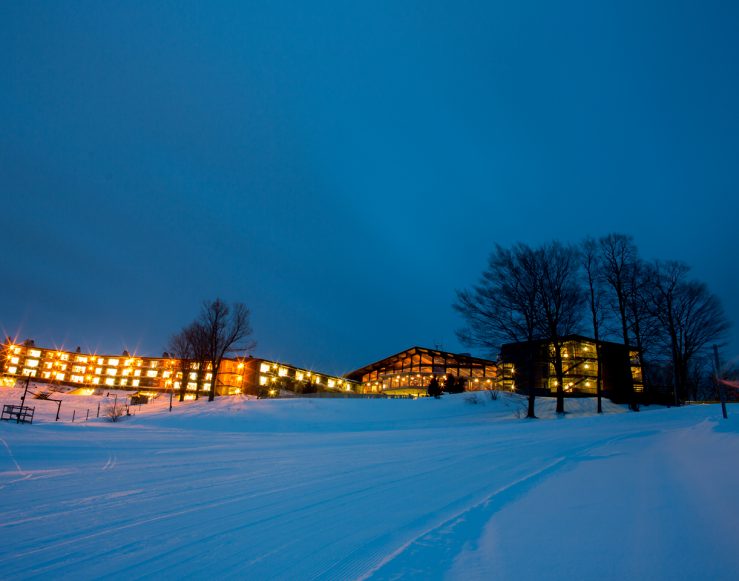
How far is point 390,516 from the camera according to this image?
4801 millimetres

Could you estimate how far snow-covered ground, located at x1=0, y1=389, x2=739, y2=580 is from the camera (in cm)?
329

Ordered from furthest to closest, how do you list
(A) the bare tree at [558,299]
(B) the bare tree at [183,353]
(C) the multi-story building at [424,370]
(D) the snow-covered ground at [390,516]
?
(C) the multi-story building at [424,370]
(B) the bare tree at [183,353]
(A) the bare tree at [558,299]
(D) the snow-covered ground at [390,516]

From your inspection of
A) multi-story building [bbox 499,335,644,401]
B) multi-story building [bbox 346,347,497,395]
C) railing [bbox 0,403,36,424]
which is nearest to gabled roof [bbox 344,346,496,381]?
multi-story building [bbox 346,347,497,395]

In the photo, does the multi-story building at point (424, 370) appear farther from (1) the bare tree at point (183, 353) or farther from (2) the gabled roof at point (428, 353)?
(1) the bare tree at point (183, 353)

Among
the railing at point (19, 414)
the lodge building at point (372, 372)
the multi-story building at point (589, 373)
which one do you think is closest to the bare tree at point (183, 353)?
the lodge building at point (372, 372)

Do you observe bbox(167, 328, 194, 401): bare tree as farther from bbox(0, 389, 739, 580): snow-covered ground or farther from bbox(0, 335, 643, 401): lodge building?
bbox(0, 389, 739, 580): snow-covered ground

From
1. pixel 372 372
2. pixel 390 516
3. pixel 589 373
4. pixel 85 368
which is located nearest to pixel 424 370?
pixel 372 372

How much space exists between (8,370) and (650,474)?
134 meters

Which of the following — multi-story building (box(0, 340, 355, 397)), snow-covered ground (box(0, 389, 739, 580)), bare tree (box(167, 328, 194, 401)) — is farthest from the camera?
multi-story building (box(0, 340, 355, 397))

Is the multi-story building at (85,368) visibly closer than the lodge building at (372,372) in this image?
No

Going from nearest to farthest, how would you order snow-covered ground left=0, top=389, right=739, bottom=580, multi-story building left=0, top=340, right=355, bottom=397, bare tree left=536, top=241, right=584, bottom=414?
snow-covered ground left=0, top=389, right=739, bottom=580, bare tree left=536, top=241, right=584, bottom=414, multi-story building left=0, top=340, right=355, bottom=397

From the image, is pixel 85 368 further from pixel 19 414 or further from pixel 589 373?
pixel 589 373

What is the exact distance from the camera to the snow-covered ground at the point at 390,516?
329cm

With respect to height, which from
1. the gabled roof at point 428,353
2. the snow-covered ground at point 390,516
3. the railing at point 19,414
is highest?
the gabled roof at point 428,353
